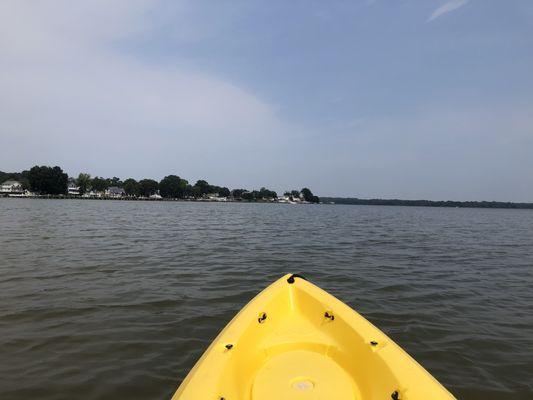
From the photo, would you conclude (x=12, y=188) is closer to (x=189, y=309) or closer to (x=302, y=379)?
(x=189, y=309)

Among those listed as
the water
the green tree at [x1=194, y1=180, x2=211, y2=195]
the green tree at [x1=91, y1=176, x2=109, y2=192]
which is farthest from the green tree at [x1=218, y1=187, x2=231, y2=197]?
the water

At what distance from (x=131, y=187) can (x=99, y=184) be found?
11274mm

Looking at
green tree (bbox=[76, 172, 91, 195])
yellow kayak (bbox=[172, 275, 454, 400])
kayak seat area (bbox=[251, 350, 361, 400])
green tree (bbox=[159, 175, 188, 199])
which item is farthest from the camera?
green tree (bbox=[159, 175, 188, 199])

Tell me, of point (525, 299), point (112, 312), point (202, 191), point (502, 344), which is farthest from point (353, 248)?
point (202, 191)

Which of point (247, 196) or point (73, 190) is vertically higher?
point (247, 196)

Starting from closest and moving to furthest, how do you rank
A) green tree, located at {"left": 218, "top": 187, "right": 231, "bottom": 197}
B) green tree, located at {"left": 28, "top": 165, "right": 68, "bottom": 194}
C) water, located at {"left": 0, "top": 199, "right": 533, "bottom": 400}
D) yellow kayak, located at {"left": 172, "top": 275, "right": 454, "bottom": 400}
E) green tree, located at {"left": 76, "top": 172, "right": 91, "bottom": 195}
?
yellow kayak, located at {"left": 172, "top": 275, "right": 454, "bottom": 400} → water, located at {"left": 0, "top": 199, "right": 533, "bottom": 400} → green tree, located at {"left": 28, "top": 165, "right": 68, "bottom": 194} → green tree, located at {"left": 76, "top": 172, "right": 91, "bottom": 195} → green tree, located at {"left": 218, "top": 187, "right": 231, "bottom": 197}

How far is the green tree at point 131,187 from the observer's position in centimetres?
13938

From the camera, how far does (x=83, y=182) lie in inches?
5000

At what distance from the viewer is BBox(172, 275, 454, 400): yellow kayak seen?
10.2ft

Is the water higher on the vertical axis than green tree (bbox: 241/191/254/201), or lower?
lower

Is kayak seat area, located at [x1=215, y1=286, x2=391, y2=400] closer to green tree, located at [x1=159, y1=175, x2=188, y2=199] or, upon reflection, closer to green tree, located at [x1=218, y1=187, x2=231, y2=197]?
green tree, located at [x1=159, y1=175, x2=188, y2=199]

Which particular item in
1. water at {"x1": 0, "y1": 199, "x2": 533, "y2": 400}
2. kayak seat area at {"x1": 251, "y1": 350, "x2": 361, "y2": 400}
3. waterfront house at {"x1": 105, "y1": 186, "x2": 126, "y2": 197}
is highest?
waterfront house at {"x1": 105, "y1": 186, "x2": 126, "y2": 197}

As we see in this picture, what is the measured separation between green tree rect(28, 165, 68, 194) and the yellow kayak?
118682mm

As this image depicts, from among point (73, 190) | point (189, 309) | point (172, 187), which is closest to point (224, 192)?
point (172, 187)
